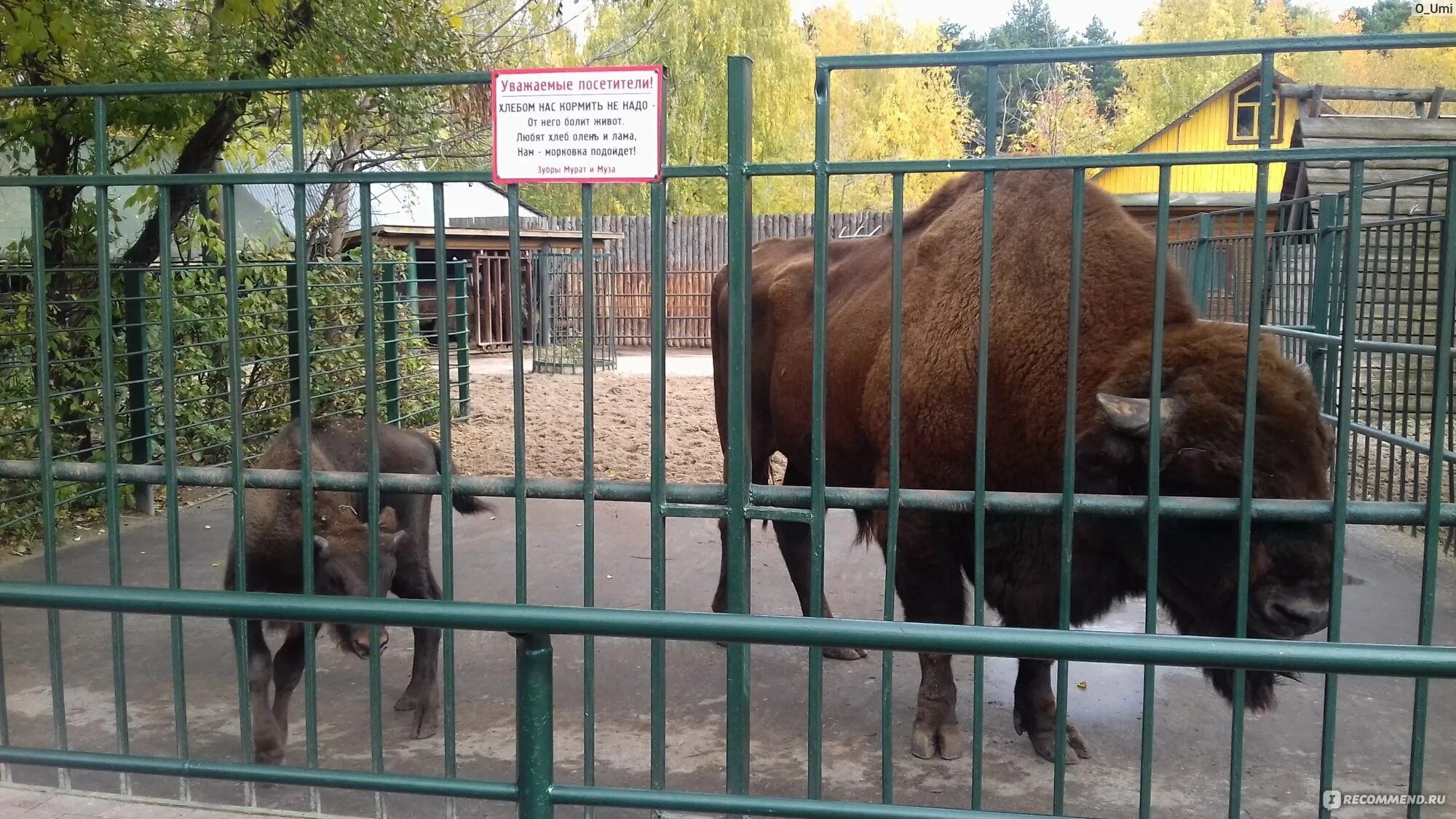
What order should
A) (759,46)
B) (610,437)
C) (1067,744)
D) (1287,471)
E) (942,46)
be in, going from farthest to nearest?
1. (942,46)
2. (759,46)
3. (610,437)
4. (1067,744)
5. (1287,471)

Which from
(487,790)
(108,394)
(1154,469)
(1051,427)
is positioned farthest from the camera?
(1051,427)

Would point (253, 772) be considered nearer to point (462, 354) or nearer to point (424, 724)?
point (424, 724)

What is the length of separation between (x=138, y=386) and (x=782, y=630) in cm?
800

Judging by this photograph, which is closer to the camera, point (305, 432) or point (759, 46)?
point (305, 432)

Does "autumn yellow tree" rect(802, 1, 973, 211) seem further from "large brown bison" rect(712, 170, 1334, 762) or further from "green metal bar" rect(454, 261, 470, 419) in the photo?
"large brown bison" rect(712, 170, 1334, 762)

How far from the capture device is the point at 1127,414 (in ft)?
10.7

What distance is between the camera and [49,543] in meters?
3.43

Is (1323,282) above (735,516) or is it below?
above

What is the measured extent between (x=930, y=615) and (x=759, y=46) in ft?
102

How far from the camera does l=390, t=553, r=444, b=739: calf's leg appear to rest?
15.1 ft

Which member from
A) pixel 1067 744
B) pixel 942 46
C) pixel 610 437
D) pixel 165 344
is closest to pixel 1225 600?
pixel 1067 744

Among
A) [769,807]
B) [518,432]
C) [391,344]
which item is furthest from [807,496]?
[391,344]

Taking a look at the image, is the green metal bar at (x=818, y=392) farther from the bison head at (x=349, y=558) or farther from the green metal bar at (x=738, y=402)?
the bison head at (x=349, y=558)

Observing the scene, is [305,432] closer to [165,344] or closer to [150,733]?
[165,344]
